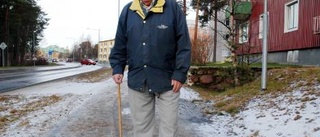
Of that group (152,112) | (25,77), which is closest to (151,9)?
(152,112)

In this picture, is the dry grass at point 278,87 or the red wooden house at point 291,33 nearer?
the dry grass at point 278,87

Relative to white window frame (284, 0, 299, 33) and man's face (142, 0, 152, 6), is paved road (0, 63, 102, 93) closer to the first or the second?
white window frame (284, 0, 299, 33)

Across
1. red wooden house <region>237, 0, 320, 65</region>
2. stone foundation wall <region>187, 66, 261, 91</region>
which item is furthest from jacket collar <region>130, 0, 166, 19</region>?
red wooden house <region>237, 0, 320, 65</region>

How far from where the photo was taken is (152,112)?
13.7 feet

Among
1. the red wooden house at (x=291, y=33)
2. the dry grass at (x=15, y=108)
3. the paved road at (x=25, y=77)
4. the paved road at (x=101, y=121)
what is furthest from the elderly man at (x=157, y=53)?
the paved road at (x=25, y=77)

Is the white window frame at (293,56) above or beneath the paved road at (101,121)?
above

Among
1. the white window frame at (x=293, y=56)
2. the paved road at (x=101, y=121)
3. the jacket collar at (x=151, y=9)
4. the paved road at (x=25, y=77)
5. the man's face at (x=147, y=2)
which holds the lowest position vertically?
the paved road at (x=25, y=77)

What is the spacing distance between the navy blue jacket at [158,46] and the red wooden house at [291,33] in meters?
11.4

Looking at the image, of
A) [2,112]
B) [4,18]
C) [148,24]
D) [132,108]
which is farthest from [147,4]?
[4,18]

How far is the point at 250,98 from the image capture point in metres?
9.28

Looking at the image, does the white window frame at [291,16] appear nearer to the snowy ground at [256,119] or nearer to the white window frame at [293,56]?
the white window frame at [293,56]

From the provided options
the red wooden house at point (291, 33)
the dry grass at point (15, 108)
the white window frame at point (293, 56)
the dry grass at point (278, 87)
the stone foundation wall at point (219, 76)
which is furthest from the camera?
the white window frame at point (293, 56)

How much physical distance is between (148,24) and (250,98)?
19.5 ft

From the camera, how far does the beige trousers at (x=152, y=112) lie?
3.95m
